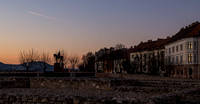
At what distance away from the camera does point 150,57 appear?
244 ft

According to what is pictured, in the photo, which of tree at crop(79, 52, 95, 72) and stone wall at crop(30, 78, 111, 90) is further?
tree at crop(79, 52, 95, 72)

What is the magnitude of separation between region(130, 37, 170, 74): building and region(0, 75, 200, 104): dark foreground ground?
43822 millimetres

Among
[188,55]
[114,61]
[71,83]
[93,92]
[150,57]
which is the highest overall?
[188,55]

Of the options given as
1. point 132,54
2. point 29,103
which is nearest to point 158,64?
point 132,54

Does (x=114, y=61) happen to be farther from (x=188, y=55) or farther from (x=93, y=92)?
(x=93, y=92)

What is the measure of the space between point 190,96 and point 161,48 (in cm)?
6305

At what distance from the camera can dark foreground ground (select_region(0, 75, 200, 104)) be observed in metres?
10.5

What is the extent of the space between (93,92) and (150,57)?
56.0 meters

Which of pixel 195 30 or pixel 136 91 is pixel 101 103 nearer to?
pixel 136 91

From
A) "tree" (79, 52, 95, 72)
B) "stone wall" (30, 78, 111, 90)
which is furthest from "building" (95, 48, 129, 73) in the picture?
"stone wall" (30, 78, 111, 90)

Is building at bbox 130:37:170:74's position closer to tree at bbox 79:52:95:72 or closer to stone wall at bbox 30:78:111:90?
tree at bbox 79:52:95:72

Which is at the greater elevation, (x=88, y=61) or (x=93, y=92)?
(x=88, y=61)

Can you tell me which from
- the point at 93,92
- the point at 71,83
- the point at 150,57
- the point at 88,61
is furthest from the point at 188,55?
the point at 88,61

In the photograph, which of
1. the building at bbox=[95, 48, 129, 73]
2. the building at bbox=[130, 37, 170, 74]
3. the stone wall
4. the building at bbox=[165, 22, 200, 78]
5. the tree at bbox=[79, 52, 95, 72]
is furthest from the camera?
the tree at bbox=[79, 52, 95, 72]
